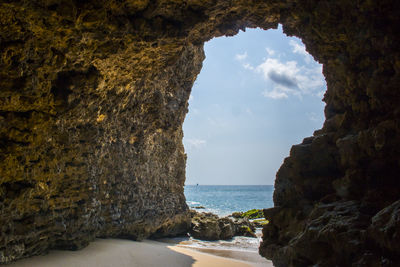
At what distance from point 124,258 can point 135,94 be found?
22.4 feet

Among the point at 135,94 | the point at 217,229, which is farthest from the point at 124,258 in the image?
the point at 217,229

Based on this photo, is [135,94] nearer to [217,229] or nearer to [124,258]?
[124,258]

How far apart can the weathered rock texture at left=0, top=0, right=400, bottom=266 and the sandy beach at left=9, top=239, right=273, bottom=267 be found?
49 cm

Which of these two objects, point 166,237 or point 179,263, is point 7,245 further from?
point 166,237

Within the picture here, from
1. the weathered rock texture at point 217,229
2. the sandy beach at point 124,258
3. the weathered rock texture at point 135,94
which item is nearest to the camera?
the weathered rock texture at point 135,94

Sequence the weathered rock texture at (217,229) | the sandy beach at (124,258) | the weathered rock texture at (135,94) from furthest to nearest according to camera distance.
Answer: the weathered rock texture at (217,229) < the sandy beach at (124,258) < the weathered rock texture at (135,94)

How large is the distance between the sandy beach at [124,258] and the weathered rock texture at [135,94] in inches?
19.4

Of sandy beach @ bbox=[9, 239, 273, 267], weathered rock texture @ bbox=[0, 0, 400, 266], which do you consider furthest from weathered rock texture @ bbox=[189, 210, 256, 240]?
weathered rock texture @ bbox=[0, 0, 400, 266]

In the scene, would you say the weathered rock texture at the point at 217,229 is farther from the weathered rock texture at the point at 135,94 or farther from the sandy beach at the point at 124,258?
the weathered rock texture at the point at 135,94

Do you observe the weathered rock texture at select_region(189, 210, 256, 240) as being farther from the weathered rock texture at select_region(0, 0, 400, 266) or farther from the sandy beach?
the weathered rock texture at select_region(0, 0, 400, 266)

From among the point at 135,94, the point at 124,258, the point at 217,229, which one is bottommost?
the point at 217,229

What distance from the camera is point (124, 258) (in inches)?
396

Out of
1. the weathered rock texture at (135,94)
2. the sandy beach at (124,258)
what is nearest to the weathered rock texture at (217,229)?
the sandy beach at (124,258)

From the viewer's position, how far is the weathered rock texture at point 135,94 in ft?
18.3
